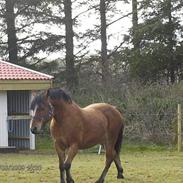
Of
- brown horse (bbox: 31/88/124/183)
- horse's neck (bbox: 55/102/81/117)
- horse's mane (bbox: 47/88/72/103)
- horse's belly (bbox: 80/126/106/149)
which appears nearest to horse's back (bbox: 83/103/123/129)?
brown horse (bbox: 31/88/124/183)

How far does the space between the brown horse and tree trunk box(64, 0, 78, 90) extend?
2365 centimetres

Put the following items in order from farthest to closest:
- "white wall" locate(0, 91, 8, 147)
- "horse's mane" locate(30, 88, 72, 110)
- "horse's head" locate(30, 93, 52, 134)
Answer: "white wall" locate(0, 91, 8, 147) → "horse's mane" locate(30, 88, 72, 110) → "horse's head" locate(30, 93, 52, 134)

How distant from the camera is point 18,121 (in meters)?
23.9

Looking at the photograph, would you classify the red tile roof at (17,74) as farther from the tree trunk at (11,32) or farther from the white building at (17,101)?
the tree trunk at (11,32)

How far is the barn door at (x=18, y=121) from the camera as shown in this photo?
23.5 meters

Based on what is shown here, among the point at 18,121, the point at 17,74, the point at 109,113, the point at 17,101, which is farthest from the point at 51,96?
the point at 17,101

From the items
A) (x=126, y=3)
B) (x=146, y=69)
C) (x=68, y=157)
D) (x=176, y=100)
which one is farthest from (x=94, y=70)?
(x=68, y=157)

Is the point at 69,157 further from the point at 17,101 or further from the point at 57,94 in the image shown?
the point at 17,101

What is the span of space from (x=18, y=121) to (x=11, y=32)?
38.2ft

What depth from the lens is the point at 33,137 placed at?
22172 millimetres

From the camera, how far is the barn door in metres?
23.5

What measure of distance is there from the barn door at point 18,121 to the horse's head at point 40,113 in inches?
515

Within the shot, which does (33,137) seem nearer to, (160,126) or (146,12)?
(160,126)

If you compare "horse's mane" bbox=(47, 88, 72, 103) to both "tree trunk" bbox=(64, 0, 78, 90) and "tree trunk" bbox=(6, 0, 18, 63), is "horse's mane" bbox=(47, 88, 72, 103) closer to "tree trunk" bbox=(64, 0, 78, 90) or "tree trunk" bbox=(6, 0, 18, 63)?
"tree trunk" bbox=(64, 0, 78, 90)
